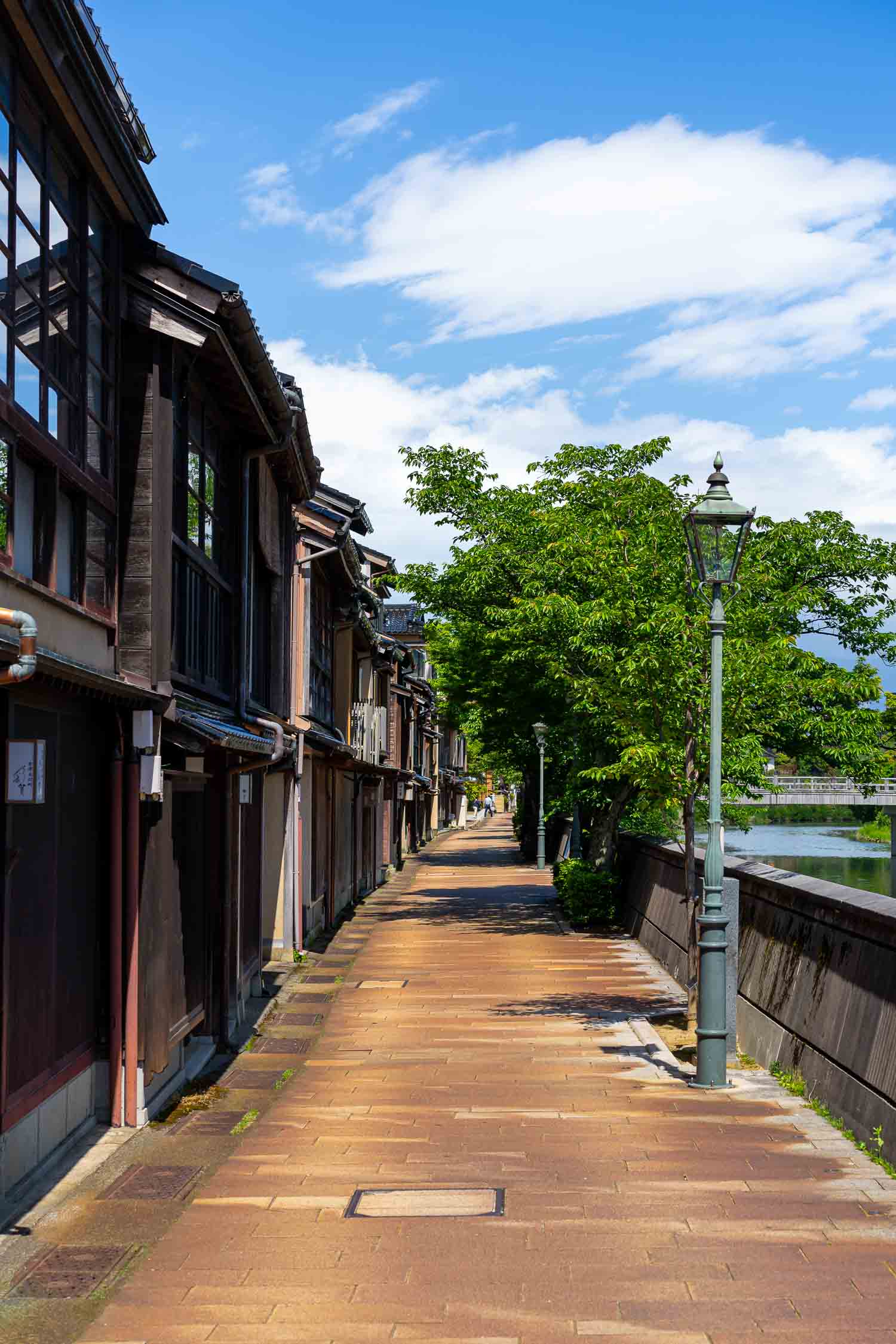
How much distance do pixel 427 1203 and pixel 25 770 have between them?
3.43 meters

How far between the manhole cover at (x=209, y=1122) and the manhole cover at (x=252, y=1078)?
94 centimetres

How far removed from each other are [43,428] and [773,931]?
827 centimetres

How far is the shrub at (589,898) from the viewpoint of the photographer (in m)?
27.2

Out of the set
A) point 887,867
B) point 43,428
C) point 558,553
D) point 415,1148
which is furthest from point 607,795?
point 887,867

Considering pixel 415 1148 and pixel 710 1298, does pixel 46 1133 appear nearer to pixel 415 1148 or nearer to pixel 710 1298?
pixel 415 1148

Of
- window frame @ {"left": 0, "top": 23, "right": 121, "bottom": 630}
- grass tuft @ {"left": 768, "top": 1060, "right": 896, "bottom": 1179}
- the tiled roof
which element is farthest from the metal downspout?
the tiled roof

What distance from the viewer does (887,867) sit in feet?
228

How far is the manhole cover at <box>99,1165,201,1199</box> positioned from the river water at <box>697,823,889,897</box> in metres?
36.3

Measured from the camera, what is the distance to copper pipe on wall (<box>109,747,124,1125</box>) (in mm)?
10188

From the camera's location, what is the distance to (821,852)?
76.0 metres

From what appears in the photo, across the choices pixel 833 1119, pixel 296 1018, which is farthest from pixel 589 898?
pixel 833 1119

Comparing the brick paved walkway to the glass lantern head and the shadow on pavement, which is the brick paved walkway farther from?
the glass lantern head

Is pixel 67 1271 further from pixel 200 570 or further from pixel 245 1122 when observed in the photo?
pixel 200 570

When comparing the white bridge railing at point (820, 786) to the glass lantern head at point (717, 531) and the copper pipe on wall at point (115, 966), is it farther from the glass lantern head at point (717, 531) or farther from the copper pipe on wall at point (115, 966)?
the copper pipe on wall at point (115, 966)
